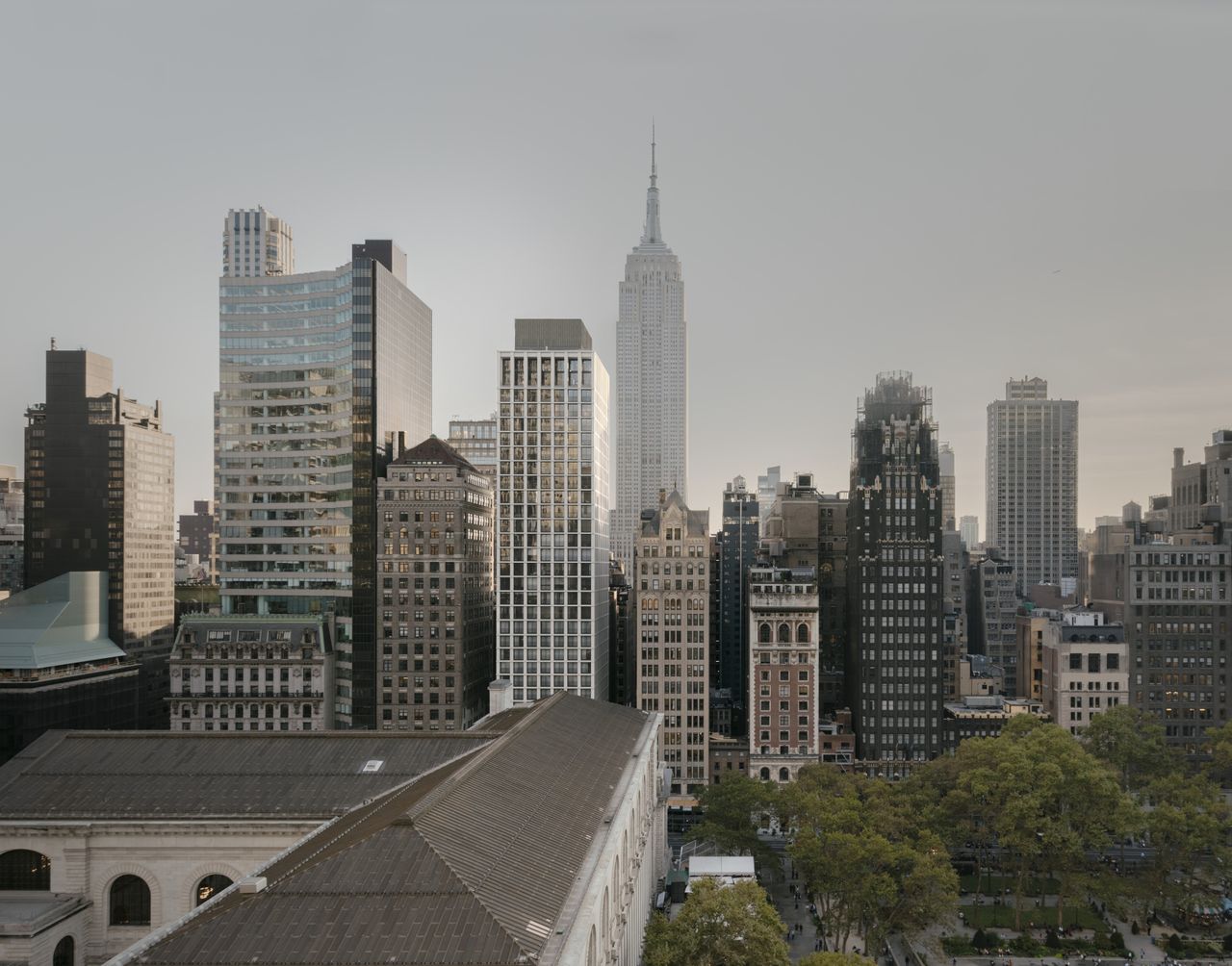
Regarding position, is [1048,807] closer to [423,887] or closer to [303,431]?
[423,887]

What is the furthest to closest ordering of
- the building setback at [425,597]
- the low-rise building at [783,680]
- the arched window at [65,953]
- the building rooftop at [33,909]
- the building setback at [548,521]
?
1. the low-rise building at [783,680]
2. the building setback at [548,521]
3. the building setback at [425,597]
4. the arched window at [65,953]
5. the building rooftop at [33,909]

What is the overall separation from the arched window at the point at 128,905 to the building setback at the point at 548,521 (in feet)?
279

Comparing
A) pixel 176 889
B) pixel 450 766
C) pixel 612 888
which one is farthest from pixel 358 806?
Answer: pixel 612 888

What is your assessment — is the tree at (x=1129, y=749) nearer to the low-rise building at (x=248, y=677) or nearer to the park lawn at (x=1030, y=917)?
the park lawn at (x=1030, y=917)

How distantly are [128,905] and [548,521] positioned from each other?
95570 millimetres

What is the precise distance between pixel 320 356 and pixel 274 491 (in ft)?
84.7

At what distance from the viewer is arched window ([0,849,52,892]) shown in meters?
92.1

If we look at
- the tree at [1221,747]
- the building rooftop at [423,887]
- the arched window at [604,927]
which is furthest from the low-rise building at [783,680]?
the arched window at [604,927]

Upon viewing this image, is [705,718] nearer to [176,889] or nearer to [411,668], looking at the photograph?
[411,668]

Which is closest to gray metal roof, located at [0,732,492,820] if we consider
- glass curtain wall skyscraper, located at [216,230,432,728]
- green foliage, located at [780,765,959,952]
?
green foliage, located at [780,765,959,952]

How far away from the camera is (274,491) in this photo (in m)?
186

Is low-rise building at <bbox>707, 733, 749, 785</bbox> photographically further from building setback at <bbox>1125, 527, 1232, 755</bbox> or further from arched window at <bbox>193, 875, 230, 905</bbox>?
arched window at <bbox>193, 875, 230, 905</bbox>

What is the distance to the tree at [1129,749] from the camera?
154 meters

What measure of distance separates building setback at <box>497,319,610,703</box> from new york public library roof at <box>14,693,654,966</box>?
64606 mm
